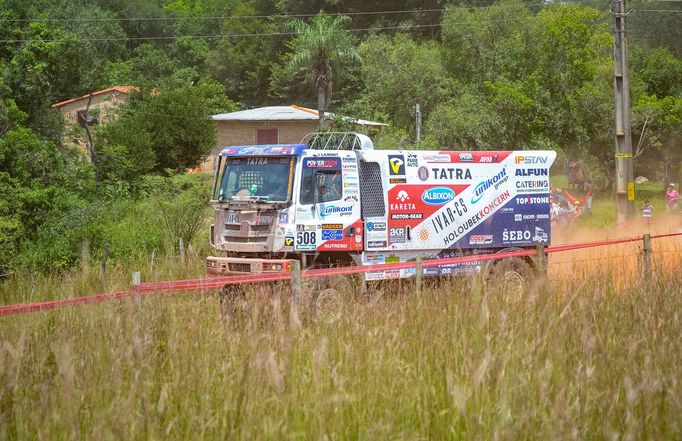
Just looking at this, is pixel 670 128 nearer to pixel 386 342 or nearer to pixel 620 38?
pixel 620 38

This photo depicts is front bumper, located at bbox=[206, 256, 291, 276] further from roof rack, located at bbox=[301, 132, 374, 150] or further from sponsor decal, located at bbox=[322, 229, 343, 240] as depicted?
roof rack, located at bbox=[301, 132, 374, 150]

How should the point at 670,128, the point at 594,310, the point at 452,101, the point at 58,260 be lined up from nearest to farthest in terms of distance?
1. the point at 594,310
2. the point at 58,260
3. the point at 670,128
4. the point at 452,101

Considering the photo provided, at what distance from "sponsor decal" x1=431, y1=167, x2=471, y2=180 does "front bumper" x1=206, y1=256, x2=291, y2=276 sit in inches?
140

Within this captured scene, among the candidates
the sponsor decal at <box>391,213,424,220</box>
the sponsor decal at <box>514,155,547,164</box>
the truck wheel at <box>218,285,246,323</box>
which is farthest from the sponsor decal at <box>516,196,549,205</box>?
the truck wheel at <box>218,285,246,323</box>

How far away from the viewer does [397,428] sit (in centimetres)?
580

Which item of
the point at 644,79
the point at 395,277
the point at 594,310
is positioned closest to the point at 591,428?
the point at 594,310

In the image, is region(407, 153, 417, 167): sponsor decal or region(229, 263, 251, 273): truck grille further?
region(407, 153, 417, 167): sponsor decal

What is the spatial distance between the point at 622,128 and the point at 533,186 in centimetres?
775

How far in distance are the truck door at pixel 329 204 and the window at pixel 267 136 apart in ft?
136

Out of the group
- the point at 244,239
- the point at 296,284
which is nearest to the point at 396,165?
the point at 244,239

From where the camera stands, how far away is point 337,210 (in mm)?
15703

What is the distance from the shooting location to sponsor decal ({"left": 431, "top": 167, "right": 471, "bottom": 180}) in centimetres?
1673

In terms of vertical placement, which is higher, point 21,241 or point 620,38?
point 620,38

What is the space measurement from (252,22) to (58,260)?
62923 millimetres
